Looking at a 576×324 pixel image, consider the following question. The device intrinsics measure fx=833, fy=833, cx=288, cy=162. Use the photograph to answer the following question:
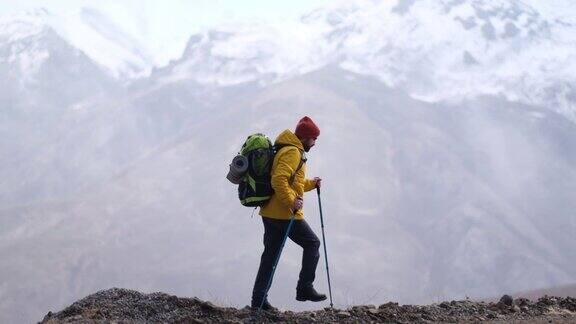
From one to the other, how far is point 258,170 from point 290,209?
59cm

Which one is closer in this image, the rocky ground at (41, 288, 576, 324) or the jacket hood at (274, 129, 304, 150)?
the rocky ground at (41, 288, 576, 324)

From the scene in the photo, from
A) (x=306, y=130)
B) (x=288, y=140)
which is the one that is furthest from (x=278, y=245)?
(x=306, y=130)

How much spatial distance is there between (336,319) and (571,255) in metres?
192

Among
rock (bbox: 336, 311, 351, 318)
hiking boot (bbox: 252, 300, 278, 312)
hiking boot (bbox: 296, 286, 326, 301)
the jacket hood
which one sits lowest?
rock (bbox: 336, 311, 351, 318)

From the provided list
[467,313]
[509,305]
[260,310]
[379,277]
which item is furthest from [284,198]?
[379,277]

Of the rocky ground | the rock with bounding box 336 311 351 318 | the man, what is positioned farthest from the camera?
the rock with bounding box 336 311 351 318

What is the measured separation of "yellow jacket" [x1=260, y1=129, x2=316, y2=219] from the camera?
9.37 metres

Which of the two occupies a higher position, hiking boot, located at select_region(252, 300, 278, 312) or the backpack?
the backpack

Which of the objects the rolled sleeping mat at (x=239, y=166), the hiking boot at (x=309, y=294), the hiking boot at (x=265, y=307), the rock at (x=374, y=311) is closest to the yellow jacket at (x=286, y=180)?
the rolled sleeping mat at (x=239, y=166)

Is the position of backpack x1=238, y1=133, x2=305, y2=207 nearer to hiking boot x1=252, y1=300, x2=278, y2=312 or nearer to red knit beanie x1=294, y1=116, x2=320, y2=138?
red knit beanie x1=294, y1=116, x2=320, y2=138

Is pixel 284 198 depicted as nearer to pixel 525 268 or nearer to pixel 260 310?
pixel 260 310

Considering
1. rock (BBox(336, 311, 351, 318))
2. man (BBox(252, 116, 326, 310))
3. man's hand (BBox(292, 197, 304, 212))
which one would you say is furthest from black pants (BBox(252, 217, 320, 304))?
rock (BBox(336, 311, 351, 318))

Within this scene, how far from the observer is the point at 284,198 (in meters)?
9.38

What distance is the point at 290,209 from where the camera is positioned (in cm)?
967
